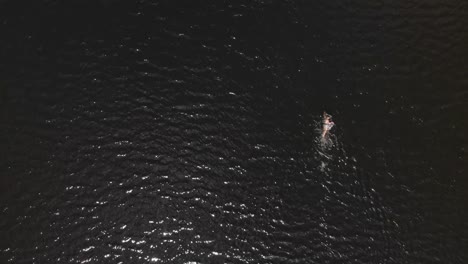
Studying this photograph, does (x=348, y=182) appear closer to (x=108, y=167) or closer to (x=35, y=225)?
(x=108, y=167)

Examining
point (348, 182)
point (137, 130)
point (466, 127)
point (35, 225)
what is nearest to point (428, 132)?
point (466, 127)

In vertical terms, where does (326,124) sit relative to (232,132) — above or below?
above

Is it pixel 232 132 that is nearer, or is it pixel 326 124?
pixel 326 124

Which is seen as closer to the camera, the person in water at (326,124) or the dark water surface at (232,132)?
the dark water surface at (232,132)

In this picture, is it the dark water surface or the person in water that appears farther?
the person in water
